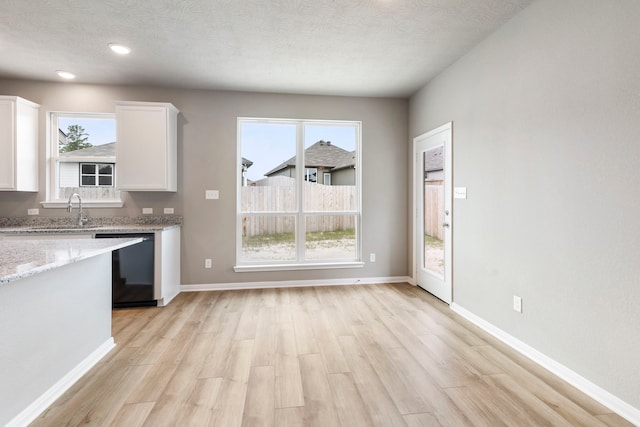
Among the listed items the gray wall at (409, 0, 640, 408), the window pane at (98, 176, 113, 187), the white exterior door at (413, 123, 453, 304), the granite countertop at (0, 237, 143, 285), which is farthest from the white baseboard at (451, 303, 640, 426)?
the window pane at (98, 176, 113, 187)

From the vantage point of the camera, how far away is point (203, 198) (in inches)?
163

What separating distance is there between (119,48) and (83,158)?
1.66 metres

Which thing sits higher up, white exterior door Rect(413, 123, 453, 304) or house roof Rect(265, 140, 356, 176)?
house roof Rect(265, 140, 356, 176)

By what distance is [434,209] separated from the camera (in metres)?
3.88

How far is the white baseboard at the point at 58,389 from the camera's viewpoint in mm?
1596

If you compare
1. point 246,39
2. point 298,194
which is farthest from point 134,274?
point 246,39

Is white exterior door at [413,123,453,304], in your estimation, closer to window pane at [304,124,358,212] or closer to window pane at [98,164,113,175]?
window pane at [304,124,358,212]

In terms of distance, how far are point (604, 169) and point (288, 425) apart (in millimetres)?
2310

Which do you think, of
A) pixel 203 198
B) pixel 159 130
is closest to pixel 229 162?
pixel 203 198

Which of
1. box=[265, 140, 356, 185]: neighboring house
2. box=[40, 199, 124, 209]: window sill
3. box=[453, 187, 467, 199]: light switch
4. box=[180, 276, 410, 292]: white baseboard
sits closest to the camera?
box=[453, 187, 467, 199]: light switch

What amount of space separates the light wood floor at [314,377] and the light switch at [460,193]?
1242 mm

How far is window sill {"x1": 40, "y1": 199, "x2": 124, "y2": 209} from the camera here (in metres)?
3.87

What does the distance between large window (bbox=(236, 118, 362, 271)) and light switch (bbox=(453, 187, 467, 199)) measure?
1479 millimetres

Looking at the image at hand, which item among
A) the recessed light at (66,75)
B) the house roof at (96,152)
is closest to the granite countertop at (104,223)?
the house roof at (96,152)
